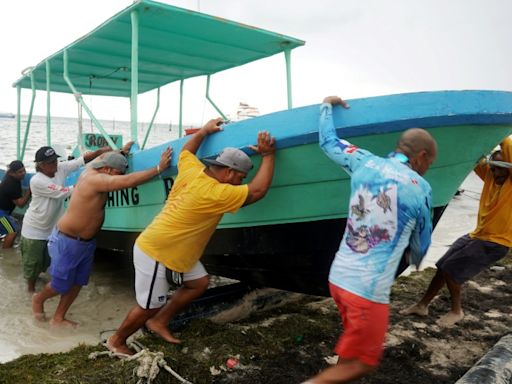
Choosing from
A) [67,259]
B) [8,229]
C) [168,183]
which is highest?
[168,183]

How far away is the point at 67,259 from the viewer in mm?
3543

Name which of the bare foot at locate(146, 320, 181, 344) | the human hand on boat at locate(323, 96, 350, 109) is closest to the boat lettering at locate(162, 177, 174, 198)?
the bare foot at locate(146, 320, 181, 344)

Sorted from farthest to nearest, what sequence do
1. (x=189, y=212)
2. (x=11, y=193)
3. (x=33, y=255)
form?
(x=11, y=193)
(x=33, y=255)
(x=189, y=212)

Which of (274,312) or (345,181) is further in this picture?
(274,312)

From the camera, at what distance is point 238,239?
128 inches

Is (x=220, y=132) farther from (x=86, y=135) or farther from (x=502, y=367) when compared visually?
(x=86, y=135)

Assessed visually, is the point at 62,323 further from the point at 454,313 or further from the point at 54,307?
the point at 454,313

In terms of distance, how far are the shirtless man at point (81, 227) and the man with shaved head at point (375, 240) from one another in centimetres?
158

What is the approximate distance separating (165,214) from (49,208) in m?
2.14

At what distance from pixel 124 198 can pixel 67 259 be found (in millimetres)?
703

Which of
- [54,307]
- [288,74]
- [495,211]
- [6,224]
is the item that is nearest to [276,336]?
[495,211]

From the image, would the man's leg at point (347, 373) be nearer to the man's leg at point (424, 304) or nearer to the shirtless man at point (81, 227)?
the shirtless man at point (81, 227)

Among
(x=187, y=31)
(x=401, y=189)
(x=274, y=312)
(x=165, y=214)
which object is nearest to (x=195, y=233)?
(x=165, y=214)

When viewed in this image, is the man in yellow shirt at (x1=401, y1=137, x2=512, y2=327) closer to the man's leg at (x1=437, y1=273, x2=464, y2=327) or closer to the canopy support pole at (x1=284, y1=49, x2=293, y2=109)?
the man's leg at (x1=437, y1=273, x2=464, y2=327)
